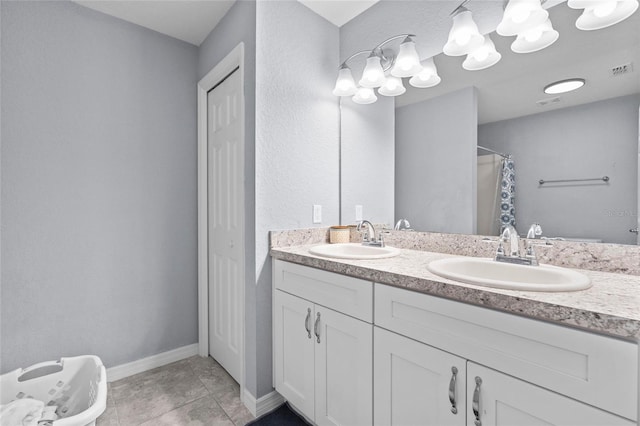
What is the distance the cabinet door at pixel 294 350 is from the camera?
144cm

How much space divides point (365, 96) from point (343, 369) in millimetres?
1556

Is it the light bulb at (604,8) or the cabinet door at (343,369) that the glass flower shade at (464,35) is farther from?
the cabinet door at (343,369)

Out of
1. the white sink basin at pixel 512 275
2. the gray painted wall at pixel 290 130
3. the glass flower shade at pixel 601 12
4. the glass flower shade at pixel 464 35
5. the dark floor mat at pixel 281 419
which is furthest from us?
the gray painted wall at pixel 290 130

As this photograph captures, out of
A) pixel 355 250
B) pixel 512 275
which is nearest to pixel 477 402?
pixel 512 275

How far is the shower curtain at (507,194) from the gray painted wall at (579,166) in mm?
21

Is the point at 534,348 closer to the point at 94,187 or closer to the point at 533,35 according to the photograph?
the point at 533,35

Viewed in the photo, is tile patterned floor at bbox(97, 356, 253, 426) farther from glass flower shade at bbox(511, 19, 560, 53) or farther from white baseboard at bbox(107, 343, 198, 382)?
glass flower shade at bbox(511, 19, 560, 53)

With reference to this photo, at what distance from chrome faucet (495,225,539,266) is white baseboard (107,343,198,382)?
7.16ft

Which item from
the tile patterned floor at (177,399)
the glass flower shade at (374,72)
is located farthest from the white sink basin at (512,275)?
the tile patterned floor at (177,399)

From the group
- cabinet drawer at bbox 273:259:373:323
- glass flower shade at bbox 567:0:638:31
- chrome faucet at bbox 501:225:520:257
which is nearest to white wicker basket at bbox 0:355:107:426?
cabinet drawer at bbox 273:259:373:323

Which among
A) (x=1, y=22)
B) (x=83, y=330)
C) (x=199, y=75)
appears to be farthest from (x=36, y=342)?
(x=199, y=75)

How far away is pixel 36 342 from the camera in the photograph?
173cm

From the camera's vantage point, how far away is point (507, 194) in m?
1.35

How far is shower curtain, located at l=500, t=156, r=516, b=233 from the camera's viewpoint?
1.33 metres
